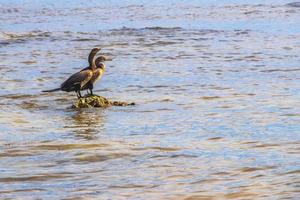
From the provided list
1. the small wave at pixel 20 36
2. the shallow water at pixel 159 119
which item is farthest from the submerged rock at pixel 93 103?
the small wave at pixel 20 36

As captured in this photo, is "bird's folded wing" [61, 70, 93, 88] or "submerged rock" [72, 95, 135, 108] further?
"bird's folded wing" [61, 70, 93, 88]

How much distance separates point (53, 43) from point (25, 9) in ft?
53.8

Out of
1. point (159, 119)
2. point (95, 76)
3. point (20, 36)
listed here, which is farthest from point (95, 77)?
point (20, 36)

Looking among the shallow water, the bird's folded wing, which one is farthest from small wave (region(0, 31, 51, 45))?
the bird's folded wing

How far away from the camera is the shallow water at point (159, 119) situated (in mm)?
7918

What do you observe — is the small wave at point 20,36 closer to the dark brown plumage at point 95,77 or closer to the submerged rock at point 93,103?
the dark brown plumage at point 95,77

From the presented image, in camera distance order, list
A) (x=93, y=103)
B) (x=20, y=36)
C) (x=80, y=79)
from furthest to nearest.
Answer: (x=20, y=36)
(x=80, y=79)
(x=93, y=103)

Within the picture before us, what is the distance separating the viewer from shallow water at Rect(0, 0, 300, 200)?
7918mm

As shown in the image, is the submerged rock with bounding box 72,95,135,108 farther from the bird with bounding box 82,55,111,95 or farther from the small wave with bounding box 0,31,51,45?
the small wave with bounding box 0,31,51,45

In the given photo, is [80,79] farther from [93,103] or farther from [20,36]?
[20,36]

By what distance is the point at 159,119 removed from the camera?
1198 centimetres

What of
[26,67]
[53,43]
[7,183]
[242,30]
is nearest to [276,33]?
[242,30]

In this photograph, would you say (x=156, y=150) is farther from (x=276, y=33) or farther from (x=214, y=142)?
(x=276, y=33)

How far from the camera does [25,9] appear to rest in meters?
41.8
